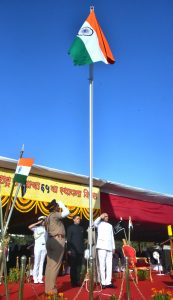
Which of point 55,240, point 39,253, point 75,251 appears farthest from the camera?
point 39,253

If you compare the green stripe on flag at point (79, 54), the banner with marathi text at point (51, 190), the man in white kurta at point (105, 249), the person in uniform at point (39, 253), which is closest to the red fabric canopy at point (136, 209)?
the banner with marathi text at point (51, 190)

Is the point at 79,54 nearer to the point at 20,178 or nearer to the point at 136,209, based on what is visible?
the point at 20,178

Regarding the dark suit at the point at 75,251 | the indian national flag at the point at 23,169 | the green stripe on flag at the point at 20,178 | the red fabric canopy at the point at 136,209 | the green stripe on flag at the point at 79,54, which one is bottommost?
the dark suit at the point at 75,251

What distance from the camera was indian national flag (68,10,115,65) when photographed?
24.6 feet

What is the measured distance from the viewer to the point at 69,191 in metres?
9.70

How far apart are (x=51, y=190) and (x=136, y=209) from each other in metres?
3.65

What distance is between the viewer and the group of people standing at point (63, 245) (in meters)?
6.03

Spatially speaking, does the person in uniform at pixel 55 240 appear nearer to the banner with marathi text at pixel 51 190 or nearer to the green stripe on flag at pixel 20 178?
the green stripe on flag at pixel 20 178

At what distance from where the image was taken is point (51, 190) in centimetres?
933

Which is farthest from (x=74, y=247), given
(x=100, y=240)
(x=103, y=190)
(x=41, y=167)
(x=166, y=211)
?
(x=166, y=211)

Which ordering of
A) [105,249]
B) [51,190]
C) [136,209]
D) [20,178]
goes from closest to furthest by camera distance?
[20,178] < [105,249] < [51,190] < [136,209]

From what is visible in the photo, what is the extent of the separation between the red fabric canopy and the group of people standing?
2659 millimetres

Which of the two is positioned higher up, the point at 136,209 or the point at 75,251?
the point at 136,209

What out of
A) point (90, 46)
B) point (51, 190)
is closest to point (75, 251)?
point (51, 190)
